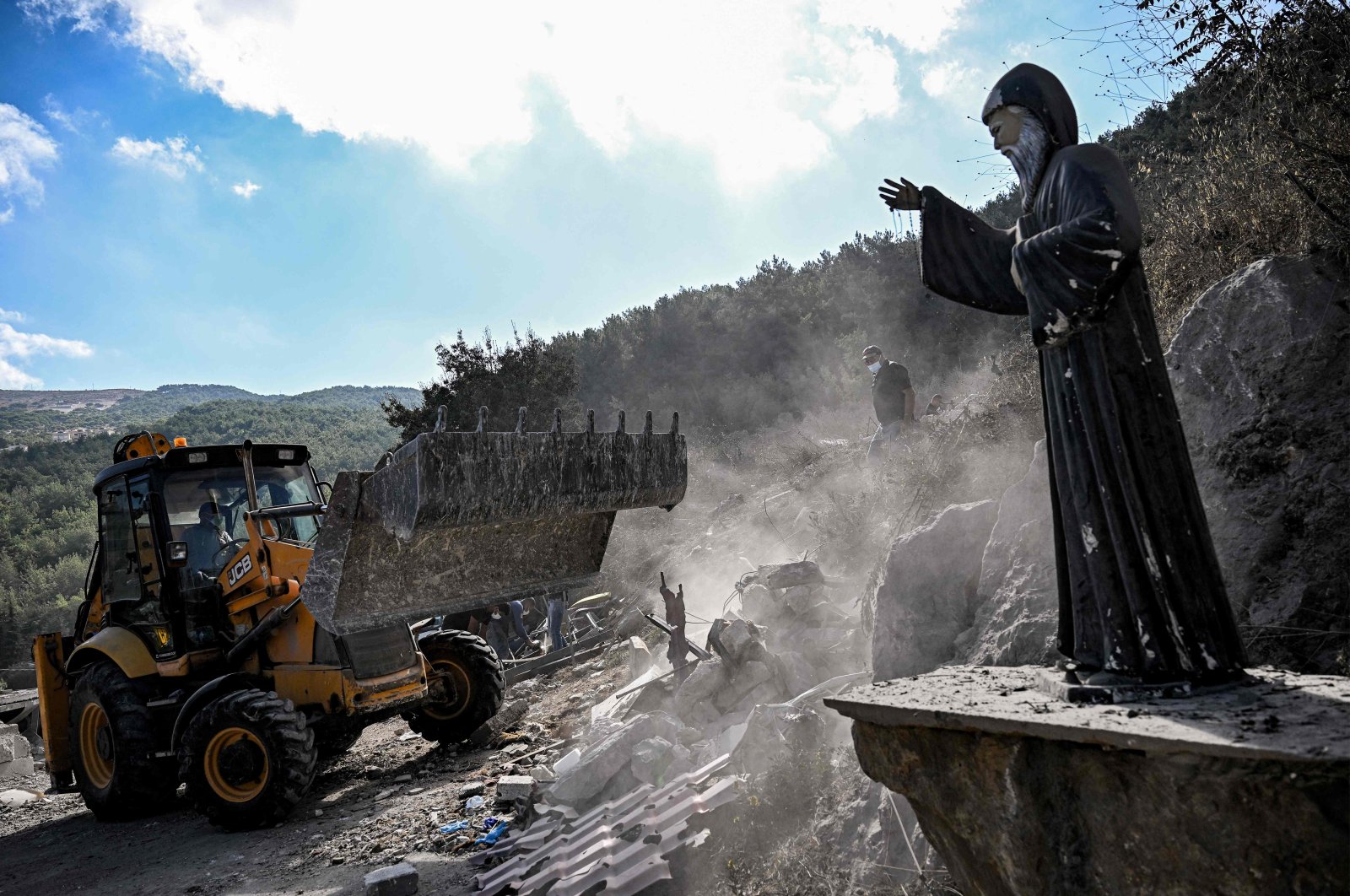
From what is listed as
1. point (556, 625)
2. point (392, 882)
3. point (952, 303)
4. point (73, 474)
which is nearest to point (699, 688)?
point (392, 882)

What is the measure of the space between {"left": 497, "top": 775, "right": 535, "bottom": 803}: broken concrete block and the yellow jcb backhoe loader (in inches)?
55.4

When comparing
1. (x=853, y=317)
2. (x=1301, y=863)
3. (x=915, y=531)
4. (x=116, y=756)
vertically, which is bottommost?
(x=116, y=756)

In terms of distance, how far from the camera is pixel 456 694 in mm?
7992

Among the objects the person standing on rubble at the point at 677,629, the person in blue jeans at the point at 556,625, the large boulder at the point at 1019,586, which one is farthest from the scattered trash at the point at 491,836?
the person in blue jeans at the point at 556,625

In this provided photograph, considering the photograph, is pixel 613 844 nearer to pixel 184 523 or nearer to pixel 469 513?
pixel 469 513

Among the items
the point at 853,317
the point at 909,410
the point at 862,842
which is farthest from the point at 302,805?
the point at 853,317

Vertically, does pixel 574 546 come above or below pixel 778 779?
above

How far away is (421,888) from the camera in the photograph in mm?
4887

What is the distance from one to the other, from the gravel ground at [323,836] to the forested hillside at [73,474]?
15.9 meters

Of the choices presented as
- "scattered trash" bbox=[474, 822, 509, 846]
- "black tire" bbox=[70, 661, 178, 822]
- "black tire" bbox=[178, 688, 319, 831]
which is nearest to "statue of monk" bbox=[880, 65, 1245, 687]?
"scattered trash" bbox=[474, 822, 509, 846]

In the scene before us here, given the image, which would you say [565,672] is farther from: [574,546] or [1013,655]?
[1013,655]

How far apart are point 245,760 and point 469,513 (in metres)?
3.43

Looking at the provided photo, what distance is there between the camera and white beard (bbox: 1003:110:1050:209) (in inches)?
99.3

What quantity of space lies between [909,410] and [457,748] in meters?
5.75
